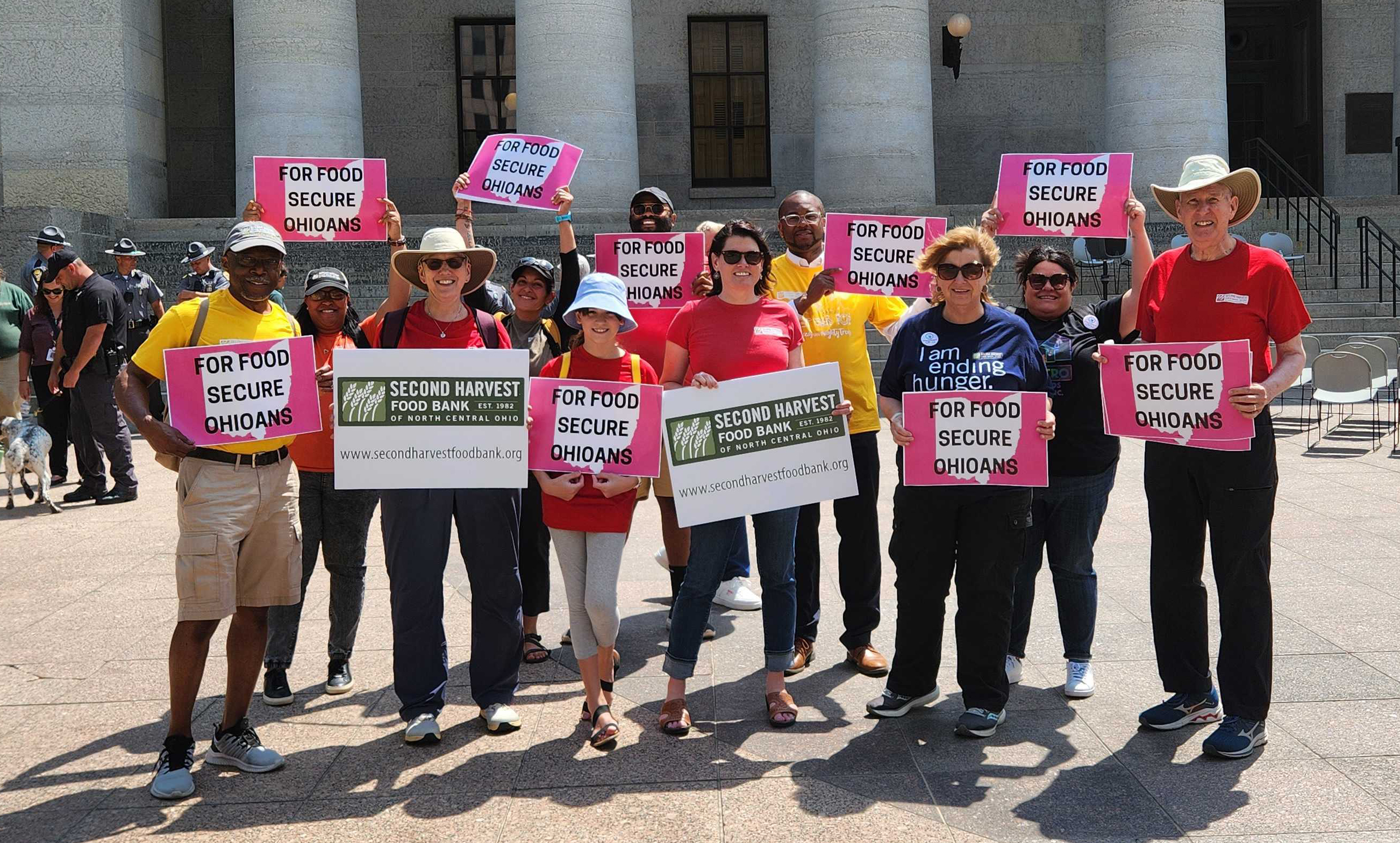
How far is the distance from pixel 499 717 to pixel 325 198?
126 inches

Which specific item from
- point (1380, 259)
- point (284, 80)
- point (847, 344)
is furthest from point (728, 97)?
point (847, 344)

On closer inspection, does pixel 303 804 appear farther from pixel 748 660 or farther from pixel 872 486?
pixel 872 486

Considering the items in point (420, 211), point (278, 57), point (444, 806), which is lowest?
point (444, 806)

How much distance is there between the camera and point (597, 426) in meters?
5.26

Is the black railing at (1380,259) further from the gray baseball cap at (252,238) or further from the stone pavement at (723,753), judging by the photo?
the gray baseball cap at (252,238)

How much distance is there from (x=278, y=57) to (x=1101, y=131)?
1547cm

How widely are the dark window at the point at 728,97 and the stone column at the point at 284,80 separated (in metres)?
7.87

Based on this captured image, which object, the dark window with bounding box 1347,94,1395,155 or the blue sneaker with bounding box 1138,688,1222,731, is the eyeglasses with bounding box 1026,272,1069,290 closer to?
the blue sneaker with bounding box 1138,688,1222,731

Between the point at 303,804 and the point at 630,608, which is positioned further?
the point at 630,608

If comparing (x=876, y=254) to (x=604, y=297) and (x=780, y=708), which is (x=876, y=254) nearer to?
(x=604, y=297)

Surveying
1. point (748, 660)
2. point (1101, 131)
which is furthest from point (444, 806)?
point (1101, 131)

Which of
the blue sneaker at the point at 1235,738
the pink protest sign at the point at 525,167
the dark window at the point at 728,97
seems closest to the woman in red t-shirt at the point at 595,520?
the pink protest sign at the point at 525,167

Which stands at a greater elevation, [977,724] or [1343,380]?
[1343,380]

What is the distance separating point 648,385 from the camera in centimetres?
527
